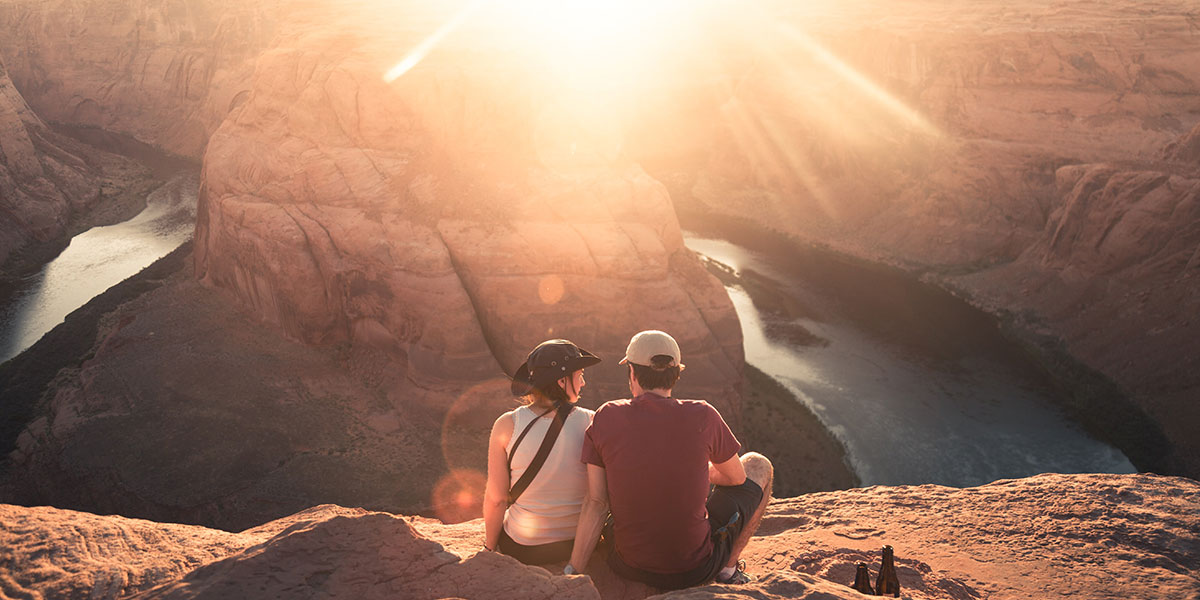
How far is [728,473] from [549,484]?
159 cm

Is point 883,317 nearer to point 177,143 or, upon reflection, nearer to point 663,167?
point 663,167

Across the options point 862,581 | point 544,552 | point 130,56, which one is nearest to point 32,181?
point 130,56

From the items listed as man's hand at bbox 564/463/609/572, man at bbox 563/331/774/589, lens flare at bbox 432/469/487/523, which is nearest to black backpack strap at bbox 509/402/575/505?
man at bbox 563/331/774/589

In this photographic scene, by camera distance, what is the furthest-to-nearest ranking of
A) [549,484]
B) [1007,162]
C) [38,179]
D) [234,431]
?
Result: 1. [38,179]
2. [1007,162]
3. [234,431]
4. [549,484]

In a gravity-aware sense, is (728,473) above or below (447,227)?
above

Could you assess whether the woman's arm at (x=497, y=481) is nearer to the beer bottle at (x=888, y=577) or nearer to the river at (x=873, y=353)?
the beer bottle at (x=888, y=577)

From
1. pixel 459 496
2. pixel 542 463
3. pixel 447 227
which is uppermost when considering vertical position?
pixel 542 463

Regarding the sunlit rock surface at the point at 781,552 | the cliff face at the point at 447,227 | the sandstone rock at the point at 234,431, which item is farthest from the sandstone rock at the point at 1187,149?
the sandstone rock at the point at 234,431

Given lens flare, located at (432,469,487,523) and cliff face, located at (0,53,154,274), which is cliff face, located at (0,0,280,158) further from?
lens flare, located at (432,469,487,523)

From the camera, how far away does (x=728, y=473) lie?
20.7 feet

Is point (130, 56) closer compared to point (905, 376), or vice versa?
point (905, 376)

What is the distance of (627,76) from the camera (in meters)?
70.6

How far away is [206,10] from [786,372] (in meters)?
76.6

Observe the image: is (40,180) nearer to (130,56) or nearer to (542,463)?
(130,56)
